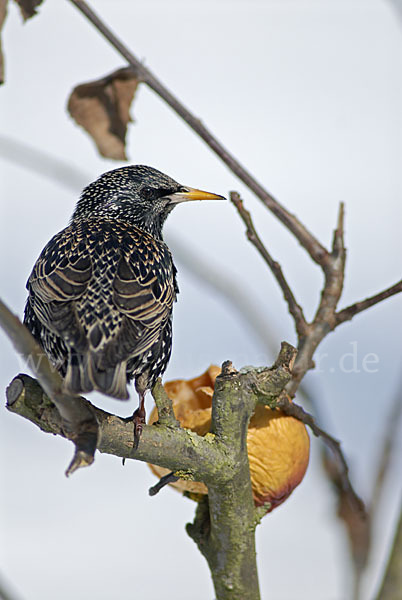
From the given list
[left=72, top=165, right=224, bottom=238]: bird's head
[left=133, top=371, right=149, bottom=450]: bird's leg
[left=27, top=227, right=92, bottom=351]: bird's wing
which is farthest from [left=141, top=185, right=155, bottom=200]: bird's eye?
[left=133, top=371, right=149, bottom=450]: bird's leg

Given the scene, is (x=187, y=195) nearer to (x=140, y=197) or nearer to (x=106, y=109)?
(x=140, y=197)

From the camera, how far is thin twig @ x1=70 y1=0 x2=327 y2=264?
111 inches

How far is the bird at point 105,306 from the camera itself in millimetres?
2295

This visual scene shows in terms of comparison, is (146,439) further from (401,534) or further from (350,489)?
(350,489)

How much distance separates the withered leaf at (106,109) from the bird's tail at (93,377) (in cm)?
144

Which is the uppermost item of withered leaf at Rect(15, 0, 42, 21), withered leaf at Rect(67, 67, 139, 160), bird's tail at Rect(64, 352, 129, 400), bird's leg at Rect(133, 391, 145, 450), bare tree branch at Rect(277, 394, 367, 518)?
withered leaf at Rect(15, 0, 42, 21)

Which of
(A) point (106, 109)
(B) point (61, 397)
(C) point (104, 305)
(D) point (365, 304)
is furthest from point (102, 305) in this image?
(A) point (106, 109)

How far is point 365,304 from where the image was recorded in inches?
108

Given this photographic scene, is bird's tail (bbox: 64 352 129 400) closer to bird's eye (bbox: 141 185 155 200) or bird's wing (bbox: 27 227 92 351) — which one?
bird's wing (bbox: 27 227 92 351)

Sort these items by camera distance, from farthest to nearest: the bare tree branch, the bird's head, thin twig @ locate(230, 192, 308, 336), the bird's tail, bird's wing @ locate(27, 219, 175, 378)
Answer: the bird's head
thin twig @ locate(230, 192, 308, 336)
the bare tree branch
bird's wing @ locate(27, 219, 175, 378)
the bird's tail

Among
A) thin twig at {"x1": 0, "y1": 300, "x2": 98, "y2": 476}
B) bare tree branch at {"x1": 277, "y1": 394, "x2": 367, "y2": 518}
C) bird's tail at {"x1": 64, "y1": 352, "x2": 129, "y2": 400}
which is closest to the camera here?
thin twig at {"x1": 0, "y1": 300, "x2": 98, "y2": 476}

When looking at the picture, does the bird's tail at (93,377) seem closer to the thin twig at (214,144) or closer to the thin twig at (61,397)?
the thin twig at (61,397)

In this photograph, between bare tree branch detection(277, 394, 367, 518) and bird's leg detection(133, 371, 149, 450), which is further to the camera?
bare tree branch detection(277, 394, 367, 518)

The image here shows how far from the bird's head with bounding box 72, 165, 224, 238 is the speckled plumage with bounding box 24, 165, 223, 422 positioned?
0.51 feet
